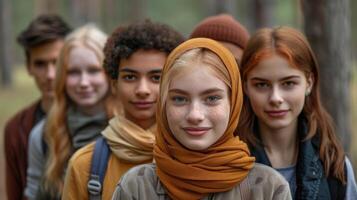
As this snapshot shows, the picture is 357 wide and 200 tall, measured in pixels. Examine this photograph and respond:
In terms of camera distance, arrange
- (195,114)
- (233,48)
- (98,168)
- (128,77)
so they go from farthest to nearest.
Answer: (233,48) → (128,77) → (98,168) → (195,114)

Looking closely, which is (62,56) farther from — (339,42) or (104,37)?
(339,42)

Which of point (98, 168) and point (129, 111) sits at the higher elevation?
point (129, 111)

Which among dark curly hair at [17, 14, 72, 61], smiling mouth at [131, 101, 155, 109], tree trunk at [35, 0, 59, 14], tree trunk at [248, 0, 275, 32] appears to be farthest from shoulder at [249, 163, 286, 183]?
tree trunk at [35, 0, 59, 14]

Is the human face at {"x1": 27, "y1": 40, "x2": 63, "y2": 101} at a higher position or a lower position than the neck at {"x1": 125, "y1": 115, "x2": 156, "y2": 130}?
higher

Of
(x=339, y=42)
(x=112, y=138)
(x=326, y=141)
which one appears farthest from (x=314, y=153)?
(x=339, y=42)

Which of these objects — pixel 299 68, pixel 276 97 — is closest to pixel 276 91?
pixel 276 97

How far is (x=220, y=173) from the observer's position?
252 centimetres

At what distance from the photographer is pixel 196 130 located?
8.32 ft

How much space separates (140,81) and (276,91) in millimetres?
762

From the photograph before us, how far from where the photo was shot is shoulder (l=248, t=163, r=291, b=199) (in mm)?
2564

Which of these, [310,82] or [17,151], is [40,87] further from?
[310,82]

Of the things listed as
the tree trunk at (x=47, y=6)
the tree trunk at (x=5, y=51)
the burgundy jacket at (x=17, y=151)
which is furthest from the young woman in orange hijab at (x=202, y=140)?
the tree trunk at (x=5, y=51)

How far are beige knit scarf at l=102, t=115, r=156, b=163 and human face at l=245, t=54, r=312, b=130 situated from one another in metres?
0.63

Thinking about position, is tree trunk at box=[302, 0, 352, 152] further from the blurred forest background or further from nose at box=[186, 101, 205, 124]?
nose at box=[186, 101, 205, 124]
